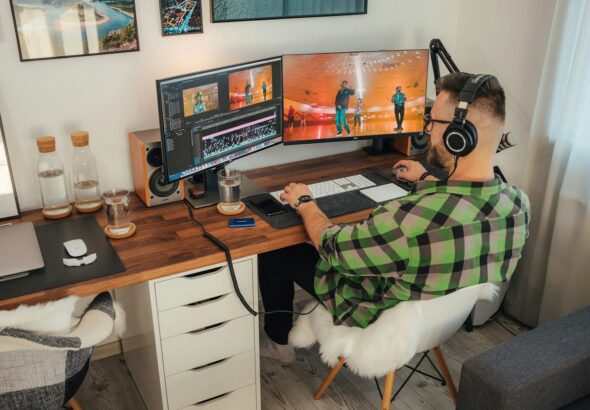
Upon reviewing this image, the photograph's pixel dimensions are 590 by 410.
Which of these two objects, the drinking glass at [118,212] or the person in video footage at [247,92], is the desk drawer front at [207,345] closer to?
the drinking glass at [118,212]

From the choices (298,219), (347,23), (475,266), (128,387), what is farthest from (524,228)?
(128,387)

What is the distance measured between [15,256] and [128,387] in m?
0.86

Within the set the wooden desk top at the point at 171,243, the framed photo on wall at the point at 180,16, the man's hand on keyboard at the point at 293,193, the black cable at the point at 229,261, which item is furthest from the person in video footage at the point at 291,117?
the black cable at the point at 229,261

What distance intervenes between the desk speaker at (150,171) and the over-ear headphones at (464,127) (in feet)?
3.08

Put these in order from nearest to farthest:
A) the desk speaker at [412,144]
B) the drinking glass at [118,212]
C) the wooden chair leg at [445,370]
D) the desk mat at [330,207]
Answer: the drinking glass at [118,212] < the desk mat at [330,207] < the wooden chair leg at [445,370] < the desk speaker at [412,144]

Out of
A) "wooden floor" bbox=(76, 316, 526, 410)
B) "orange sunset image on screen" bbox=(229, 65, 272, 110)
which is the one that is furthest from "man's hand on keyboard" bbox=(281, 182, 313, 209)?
"wooden floor" bbox=(76, 316, 526, 410)

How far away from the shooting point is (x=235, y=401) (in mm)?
2135

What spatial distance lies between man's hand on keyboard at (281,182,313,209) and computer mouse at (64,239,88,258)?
663mm

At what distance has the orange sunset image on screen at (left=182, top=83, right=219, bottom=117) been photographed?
6.42 feet

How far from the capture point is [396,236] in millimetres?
1631

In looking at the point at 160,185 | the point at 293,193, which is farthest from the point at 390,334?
the point at 160,185

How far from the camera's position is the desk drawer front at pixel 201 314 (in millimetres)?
1871

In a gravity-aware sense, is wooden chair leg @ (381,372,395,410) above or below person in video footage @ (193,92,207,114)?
below

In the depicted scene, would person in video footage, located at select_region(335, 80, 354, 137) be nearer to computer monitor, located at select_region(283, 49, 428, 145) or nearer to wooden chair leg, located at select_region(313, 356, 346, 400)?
computer monitor, located at select_region(283, 49, 428, 145)
